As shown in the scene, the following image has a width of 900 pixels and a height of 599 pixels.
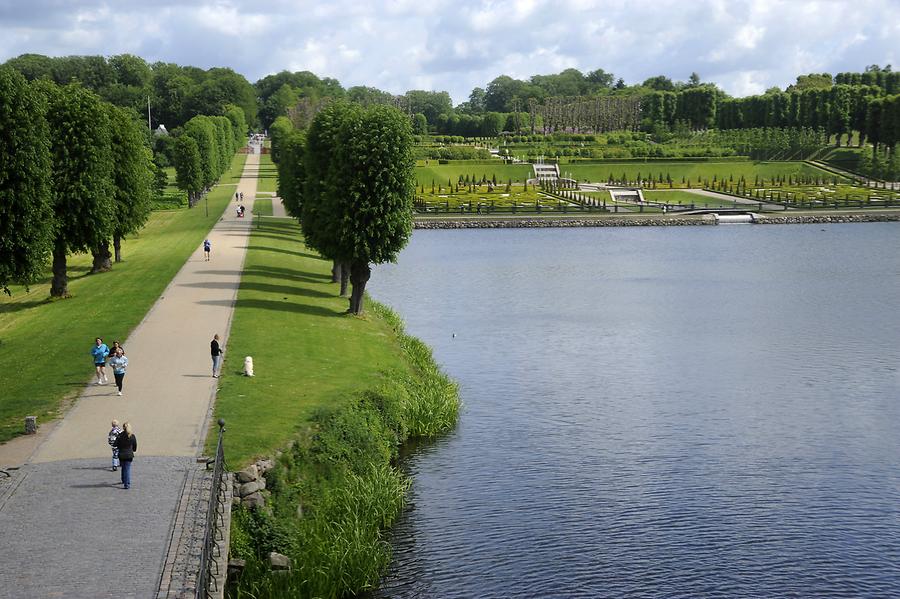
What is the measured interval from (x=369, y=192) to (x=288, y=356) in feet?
44.3

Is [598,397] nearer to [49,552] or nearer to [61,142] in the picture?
[49,552]

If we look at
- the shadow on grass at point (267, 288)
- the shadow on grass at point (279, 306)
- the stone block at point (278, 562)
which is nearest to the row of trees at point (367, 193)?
the shadow on grass at point (279, 306)

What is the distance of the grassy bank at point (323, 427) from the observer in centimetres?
2466

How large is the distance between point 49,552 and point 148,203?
171ft

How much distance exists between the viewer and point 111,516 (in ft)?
73.4

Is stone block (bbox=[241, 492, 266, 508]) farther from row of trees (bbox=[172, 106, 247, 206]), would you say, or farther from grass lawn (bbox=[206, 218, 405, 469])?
row of trees (bbox=[172, 106, 247, 206])

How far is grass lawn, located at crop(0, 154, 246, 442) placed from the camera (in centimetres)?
3281

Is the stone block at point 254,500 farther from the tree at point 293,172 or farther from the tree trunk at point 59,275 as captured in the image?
the tree at point 293,172

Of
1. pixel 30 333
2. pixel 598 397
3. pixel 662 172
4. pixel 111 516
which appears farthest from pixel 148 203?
pixel 662 172

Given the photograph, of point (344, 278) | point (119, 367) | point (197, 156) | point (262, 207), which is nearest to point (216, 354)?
point (119, 367)

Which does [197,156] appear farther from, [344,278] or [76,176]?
[344,278]

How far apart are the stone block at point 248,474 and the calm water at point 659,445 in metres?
4.10

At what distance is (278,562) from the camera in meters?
23.9

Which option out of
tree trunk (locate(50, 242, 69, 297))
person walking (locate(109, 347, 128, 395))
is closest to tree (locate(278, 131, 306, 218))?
tree trunk (locate(50, 242, 69, 297))
